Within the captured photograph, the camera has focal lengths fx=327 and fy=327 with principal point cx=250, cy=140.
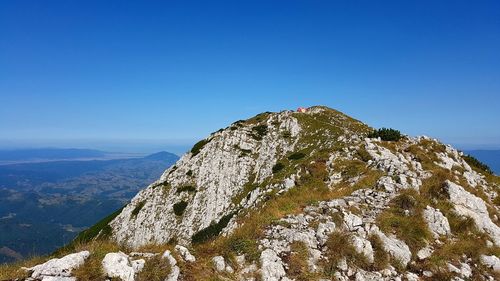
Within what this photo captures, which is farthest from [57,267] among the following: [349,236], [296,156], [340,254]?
[296,156]

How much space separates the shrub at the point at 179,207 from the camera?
2154 inches

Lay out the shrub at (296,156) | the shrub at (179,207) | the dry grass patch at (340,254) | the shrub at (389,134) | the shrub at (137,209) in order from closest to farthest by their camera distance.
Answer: the dry grass patch at (340,254), the shrub at (389,134), the shrub at (179,207), the shrub at (296,156), the shrub at (137,209)

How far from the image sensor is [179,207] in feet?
183

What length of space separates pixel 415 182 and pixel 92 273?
17.5m

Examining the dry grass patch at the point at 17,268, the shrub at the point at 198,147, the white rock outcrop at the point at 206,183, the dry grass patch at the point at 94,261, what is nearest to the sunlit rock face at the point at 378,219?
the dry grass patch at the point at 94,261

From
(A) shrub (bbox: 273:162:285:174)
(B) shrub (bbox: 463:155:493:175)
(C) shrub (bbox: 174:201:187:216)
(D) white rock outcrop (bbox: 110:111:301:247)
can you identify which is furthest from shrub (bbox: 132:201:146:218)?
(B) shrub (bbox: 463:155:493:175)

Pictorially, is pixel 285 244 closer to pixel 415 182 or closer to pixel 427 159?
pixel 415 182

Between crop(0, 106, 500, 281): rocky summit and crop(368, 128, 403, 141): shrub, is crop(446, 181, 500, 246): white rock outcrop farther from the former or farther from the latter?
crop(368, 128, 403, 141): shrub

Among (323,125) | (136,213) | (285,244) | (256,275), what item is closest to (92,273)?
(256,275)

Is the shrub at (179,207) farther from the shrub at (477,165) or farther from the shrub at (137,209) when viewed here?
the shrub at (477,165)

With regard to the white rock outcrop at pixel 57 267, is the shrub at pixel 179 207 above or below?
below

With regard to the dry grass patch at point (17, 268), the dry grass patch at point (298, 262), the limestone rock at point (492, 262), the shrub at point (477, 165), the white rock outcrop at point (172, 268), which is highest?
the shrub at point (477, 165)

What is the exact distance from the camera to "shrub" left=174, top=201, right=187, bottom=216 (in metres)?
54.7

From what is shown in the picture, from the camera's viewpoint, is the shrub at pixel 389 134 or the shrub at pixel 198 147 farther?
the shrub at pixel 198 147
